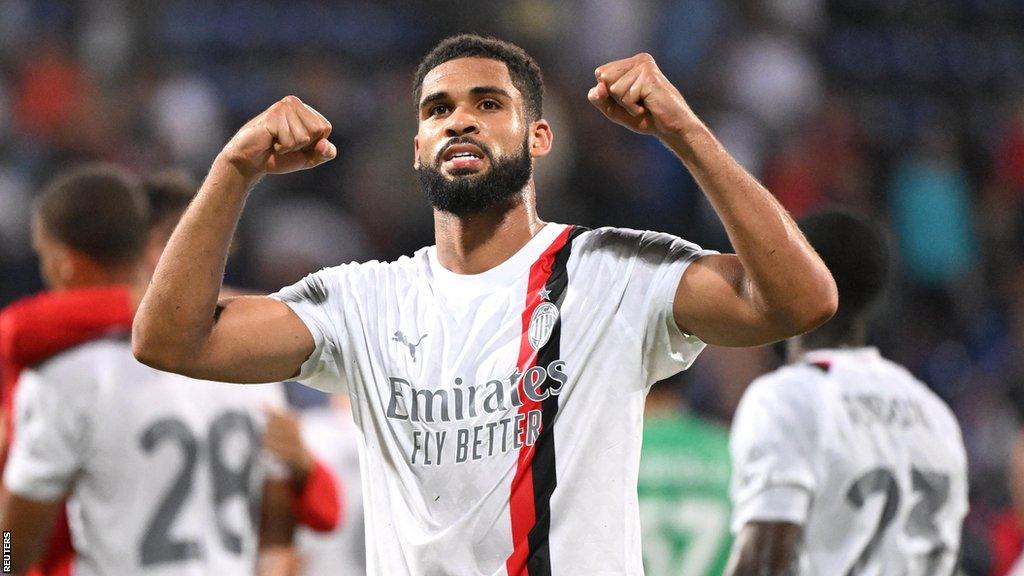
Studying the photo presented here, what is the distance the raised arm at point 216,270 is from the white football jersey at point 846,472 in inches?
69.1

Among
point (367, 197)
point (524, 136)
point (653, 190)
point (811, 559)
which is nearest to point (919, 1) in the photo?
point (653, 190)

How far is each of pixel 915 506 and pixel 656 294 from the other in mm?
1704

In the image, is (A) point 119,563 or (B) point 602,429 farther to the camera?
(A) point 119,563

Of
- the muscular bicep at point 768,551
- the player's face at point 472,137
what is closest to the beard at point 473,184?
the player's face at point 472,137

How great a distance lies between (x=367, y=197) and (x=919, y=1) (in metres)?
5.38

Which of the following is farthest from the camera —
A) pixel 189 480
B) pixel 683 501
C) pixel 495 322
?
pixel 683 501

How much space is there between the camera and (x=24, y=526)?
14.1 ft

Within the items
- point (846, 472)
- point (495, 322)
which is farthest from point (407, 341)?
point (846, 472)

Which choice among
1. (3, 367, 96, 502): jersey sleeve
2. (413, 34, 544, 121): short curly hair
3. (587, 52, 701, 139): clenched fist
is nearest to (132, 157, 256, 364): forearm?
(413, 34, 544, 121): short curly hair

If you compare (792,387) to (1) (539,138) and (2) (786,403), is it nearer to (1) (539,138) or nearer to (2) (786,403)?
(2) (786,403)

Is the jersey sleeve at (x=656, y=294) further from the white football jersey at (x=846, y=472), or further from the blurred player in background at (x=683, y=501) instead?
the blurred player in background at (x=683, y=501)

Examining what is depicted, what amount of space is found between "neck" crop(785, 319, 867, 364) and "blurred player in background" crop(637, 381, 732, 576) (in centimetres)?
107

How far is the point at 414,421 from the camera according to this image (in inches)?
127

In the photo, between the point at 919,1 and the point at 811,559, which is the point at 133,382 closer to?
the point at 811,559
